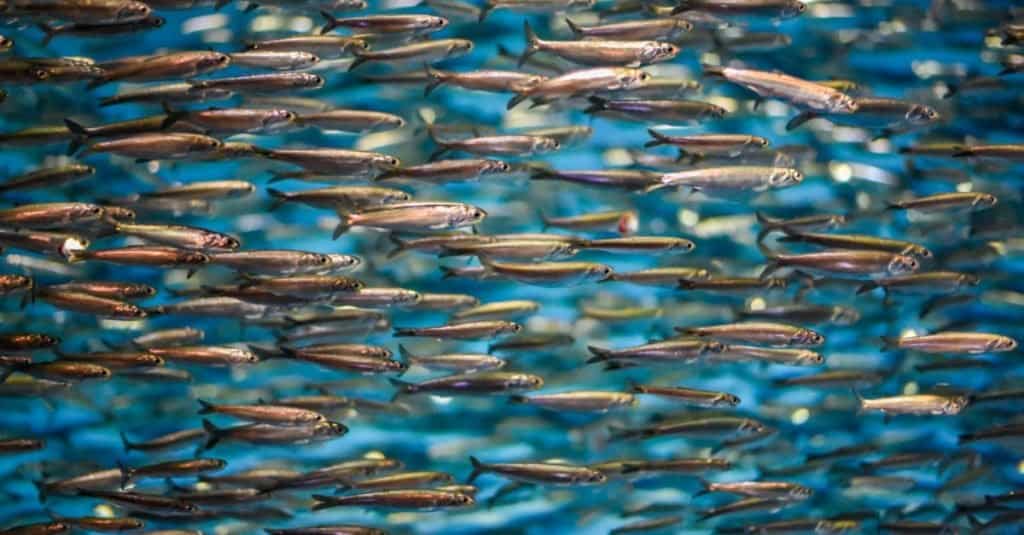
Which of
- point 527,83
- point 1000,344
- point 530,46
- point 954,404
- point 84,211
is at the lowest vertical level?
point 954,404

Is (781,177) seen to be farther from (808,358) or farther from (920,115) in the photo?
Answer: (808,358)

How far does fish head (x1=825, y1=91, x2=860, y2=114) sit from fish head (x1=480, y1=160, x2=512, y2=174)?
1.49 meters

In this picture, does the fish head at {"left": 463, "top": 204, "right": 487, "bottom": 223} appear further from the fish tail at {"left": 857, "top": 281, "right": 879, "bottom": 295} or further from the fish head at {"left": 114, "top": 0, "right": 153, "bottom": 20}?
the fish tail at {"left": 857, "top": 281, "right": 879, "bottom": 295}

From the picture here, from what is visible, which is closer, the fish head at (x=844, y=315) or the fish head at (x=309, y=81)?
Answer: the fish head at (x=309, y=81)

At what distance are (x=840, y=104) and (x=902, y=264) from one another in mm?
818

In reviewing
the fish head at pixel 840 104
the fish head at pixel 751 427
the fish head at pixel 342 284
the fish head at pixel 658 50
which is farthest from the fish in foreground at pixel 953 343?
the fish head at pixel 342 284

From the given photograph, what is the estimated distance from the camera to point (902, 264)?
16.6ft

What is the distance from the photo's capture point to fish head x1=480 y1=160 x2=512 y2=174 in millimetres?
4887

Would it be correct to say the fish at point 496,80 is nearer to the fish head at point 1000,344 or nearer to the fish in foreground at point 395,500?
the fish in foreground at point 395,500

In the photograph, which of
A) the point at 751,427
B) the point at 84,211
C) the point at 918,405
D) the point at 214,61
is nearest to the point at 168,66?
the point at 214,61

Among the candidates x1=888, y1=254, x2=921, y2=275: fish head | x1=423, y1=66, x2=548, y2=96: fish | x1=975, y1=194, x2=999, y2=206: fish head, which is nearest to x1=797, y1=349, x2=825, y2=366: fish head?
x1=888, y1=254, x2=921, y2=275: fish head

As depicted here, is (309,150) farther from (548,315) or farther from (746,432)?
(746,432)

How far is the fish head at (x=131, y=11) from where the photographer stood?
458cm

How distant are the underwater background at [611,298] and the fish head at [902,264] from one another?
0.30 m
